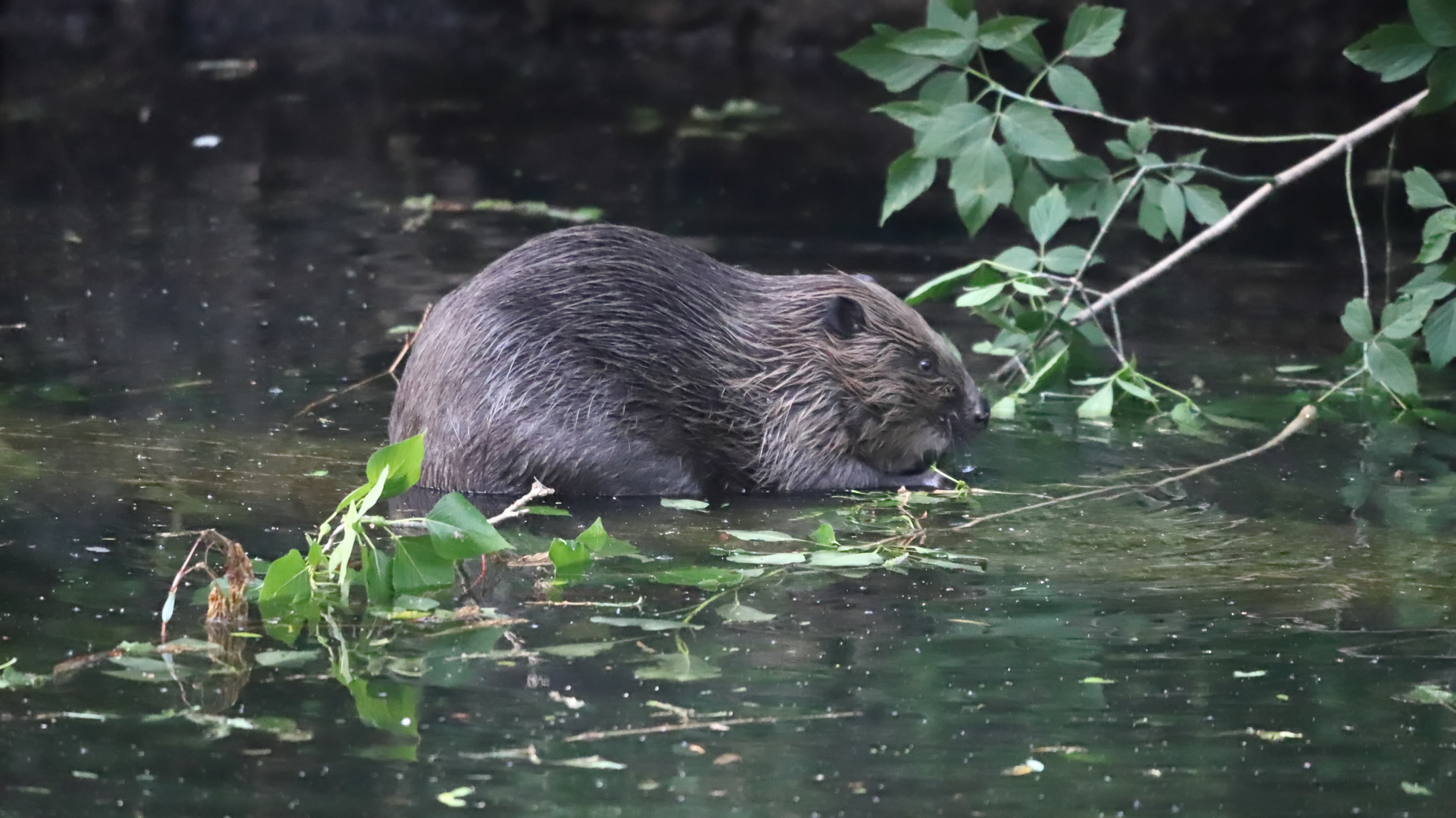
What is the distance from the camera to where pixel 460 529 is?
3863mm

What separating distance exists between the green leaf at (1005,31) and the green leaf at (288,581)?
268 cm

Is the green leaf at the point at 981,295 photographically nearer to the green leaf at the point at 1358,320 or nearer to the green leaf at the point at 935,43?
the green leaf at the point at 935,43

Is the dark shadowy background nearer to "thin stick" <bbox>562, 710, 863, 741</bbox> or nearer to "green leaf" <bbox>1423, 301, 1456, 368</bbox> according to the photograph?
"green leaf" <bbox>1423, 301, 1456, 368</bbox>

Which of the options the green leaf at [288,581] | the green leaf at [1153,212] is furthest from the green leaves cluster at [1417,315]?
the green leaf at [288,581]

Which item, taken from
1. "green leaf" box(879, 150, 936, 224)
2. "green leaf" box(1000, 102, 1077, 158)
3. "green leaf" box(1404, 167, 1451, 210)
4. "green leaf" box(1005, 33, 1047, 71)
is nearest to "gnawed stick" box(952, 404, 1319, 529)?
"green leaf" box(1404, 167, 1451, 210)

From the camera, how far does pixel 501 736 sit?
3.19 meters

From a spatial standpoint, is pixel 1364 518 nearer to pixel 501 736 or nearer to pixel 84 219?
pixel 501 736

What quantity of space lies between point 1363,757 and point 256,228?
6.29 meters

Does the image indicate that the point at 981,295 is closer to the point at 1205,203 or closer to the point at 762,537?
the point at 1205,203

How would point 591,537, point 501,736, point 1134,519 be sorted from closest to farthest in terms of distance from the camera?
point 501,736 → point 591,537 → point 1134,519

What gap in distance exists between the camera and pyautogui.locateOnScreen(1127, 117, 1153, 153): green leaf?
5.88 metres

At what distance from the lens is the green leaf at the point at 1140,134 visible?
588cm

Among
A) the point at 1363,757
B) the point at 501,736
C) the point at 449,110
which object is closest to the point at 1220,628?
the point at 1363,757

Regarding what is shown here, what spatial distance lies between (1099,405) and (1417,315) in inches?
36.8
